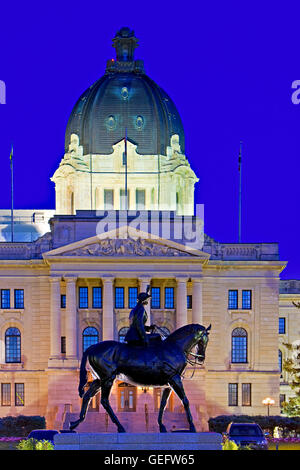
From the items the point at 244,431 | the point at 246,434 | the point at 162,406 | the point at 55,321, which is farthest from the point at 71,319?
the point at 162,406

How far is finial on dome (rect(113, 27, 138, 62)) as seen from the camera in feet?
375

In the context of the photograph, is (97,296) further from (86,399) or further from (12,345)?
(86,399)

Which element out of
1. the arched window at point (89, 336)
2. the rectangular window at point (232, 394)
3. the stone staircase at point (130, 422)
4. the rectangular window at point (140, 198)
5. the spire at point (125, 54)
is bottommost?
the stone staircase at point (130, 422)

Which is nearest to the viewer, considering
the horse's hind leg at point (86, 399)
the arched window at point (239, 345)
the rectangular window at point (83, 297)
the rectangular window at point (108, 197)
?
the horse's hind leg at point (86, 399)

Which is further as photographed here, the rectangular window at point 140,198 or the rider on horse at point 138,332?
the rectangular window at point 140,198

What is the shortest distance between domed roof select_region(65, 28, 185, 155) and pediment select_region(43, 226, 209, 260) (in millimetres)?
19361

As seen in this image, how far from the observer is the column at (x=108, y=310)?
298 feet

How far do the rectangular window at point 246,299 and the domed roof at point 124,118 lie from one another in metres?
20.5

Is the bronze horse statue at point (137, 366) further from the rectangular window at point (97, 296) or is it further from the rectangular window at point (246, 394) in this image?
the rectangular window at point (246, 394)

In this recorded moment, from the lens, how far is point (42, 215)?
118688 millimetres

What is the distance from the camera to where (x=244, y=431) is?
59562mm

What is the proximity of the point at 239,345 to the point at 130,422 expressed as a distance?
14.6m

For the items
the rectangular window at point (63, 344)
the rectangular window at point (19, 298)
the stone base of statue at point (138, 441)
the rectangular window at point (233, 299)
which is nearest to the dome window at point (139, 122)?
the rectangular window at point (233, 299)

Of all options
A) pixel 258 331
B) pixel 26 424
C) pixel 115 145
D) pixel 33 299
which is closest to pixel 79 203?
pixel 115 145
